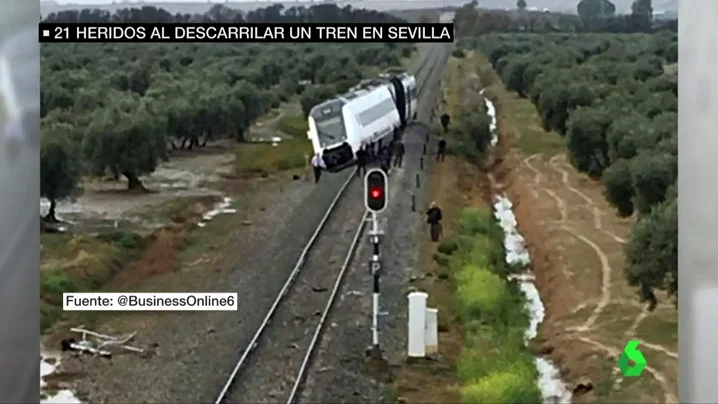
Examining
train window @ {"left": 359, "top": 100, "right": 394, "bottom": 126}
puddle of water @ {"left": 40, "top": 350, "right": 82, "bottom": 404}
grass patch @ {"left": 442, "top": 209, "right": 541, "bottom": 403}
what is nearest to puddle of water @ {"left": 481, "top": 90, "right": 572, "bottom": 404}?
grass patch @ {"left": 442, "top": 209, "right": 541, "bottom": 403}

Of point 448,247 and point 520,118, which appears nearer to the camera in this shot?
point 448,247

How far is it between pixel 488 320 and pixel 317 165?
53cm

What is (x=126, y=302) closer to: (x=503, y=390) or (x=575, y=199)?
(x=503, y=390)

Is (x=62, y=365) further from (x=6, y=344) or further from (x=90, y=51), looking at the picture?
(x=90, y=51)

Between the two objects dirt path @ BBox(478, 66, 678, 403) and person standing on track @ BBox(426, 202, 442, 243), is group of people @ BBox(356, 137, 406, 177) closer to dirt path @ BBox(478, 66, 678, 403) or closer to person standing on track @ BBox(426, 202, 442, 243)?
person standing on track @ BBox(426, 202, 442, 243)

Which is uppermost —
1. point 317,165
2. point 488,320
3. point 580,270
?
point 317,165

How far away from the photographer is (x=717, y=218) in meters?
2.05

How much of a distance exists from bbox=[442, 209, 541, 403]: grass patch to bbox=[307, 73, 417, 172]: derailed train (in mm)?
272


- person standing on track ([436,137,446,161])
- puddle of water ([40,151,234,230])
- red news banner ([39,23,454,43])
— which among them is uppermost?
red news banner ([39,23,454,43])

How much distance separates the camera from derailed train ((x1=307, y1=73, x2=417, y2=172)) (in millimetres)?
2201

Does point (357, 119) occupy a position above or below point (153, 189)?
above

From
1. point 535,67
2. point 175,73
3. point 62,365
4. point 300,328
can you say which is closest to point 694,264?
point 535,67

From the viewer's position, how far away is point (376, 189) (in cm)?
219

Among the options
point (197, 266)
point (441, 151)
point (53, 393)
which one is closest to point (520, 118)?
point (441, 151)
